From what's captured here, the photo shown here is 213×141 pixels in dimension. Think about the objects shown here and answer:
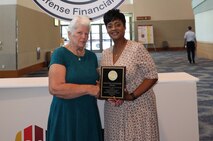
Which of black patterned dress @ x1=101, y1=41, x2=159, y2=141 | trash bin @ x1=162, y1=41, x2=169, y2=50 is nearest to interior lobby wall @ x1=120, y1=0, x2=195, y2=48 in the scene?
trash bin @ x1=162, y1=41, x2=169, y2=50

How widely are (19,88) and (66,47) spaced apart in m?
1.06

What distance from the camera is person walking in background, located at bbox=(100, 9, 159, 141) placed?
1870 mm

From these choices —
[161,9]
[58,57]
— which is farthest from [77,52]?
[161,9]

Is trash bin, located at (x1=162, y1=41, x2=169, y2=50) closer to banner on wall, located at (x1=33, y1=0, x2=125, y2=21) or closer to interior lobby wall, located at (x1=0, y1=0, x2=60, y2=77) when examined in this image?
interior lobby wall, located at (x1=0, y1=0, x2=60, y2=77)

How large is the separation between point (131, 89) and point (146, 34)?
21.3 m

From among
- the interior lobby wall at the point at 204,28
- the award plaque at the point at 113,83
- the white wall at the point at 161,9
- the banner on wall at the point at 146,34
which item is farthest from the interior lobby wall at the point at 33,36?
the white wall at the point at 161,9

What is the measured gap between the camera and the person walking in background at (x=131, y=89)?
187cm

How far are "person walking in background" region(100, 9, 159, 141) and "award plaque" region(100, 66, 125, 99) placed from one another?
11 centimetres

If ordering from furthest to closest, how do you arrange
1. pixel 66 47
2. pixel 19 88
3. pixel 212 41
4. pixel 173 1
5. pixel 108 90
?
1. pixel 173 1
2. pixel 212 41
3. pixel 19 88
4. pixel 66 47
5. pixel 108 90

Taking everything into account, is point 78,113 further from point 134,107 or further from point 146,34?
point 146,34

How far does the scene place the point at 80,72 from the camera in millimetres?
1848

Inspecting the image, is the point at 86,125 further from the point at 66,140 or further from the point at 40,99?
the point at 40,99

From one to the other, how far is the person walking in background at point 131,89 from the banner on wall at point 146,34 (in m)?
21.0

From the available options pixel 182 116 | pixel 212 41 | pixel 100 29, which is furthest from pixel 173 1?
pixel 182 116
